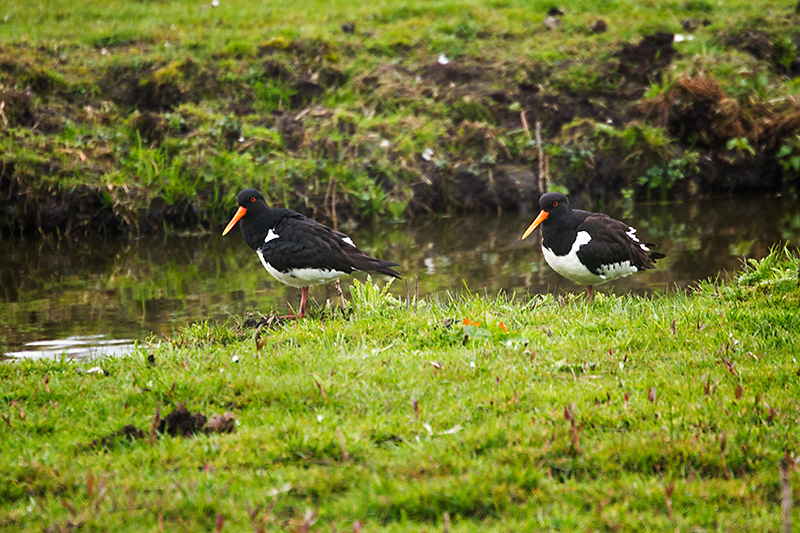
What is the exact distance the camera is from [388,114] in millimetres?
14383

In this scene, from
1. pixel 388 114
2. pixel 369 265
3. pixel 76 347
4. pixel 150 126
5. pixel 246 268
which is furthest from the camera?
pixel 388 114

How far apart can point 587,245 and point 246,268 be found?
5562mm

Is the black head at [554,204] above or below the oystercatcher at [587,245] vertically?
above

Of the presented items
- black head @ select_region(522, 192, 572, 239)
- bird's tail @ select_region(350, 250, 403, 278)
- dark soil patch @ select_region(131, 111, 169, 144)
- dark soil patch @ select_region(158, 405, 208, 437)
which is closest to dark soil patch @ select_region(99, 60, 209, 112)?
dark soil patch @ select_region(131, 111, 169, 144)

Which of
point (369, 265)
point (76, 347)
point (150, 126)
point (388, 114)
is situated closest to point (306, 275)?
point (369, 265)

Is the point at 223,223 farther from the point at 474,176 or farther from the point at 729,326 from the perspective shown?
the point at 729,326

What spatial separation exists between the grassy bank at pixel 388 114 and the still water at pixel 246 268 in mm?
610

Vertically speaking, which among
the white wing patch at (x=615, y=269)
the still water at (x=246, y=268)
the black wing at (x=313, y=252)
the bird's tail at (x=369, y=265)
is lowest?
the still water at (x=246, y=268)

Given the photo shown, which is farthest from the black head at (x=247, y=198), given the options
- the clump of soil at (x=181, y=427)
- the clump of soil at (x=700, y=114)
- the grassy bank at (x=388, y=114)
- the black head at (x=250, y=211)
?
the clump of soil at (x=700, y=114)

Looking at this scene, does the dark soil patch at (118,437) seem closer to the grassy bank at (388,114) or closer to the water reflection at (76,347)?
the water reflection at (76,347)

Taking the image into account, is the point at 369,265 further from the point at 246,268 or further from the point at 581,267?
the point at 246,268

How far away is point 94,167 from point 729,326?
10.4 metres

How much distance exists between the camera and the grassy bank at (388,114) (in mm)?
12961

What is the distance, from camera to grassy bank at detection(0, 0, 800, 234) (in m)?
13.0
